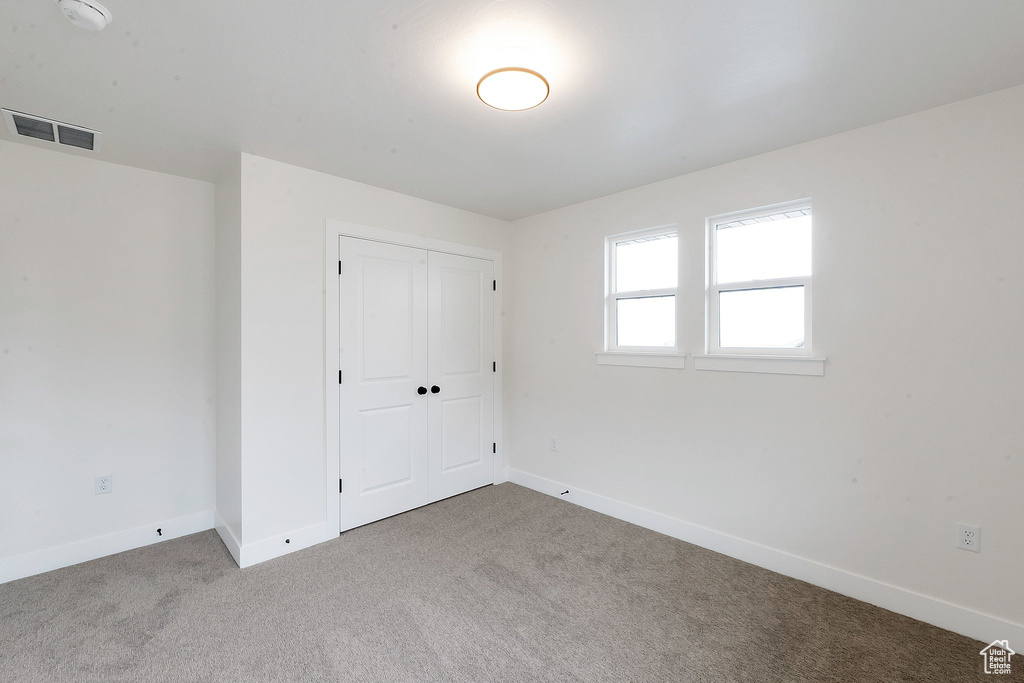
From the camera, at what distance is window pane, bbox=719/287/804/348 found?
8.95 ft

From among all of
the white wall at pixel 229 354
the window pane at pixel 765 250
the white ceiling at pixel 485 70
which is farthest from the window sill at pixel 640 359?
the white wall at pixel 229 354

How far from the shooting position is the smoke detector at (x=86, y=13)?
1.49 meters

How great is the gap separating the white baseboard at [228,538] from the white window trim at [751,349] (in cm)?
316

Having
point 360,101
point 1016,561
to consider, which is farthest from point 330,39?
point 1016,561

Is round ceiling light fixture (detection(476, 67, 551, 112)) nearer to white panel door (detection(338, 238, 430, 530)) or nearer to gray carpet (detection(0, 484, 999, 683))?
white panel door (detection(338, 238, 430, 530))

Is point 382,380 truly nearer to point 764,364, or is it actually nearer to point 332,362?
point 332,362

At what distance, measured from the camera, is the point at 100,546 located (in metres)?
2.85

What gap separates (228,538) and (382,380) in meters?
1.41

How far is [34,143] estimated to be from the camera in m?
2.59

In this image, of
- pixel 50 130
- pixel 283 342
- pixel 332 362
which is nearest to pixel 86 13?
pixel 50 130

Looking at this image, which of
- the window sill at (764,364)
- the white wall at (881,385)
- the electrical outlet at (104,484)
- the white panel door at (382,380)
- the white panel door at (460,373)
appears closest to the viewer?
the white wall at (881,385)

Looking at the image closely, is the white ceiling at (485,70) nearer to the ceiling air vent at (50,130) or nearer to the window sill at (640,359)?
the ceiling air vent at (50,130)

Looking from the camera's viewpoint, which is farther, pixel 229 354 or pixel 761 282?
pixel 229 354

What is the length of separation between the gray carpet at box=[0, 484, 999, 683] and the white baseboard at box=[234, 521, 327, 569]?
76 mm
